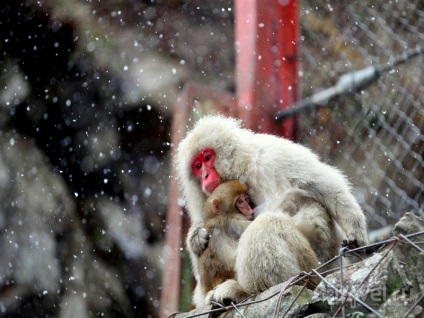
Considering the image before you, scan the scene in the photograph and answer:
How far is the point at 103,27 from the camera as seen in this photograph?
7434mm

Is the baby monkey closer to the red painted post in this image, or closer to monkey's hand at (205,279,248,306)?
monkey's hand at (205,279,248,306)

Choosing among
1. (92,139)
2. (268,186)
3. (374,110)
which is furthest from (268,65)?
(92,139)

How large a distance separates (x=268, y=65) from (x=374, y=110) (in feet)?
2.74

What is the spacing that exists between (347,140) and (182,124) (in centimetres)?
136

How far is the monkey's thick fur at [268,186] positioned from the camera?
3.08 meters

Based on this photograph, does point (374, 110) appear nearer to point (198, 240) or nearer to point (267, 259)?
point (198, 240)

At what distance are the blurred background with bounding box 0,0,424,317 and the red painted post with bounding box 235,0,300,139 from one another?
2.27m

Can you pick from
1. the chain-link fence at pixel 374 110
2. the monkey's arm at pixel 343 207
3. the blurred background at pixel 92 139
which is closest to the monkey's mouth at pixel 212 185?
the monkey's arm at pixel 343 207

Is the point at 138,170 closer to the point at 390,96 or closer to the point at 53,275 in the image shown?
the point at 53,275

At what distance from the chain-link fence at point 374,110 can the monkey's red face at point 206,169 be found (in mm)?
1146

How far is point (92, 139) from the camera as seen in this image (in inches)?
294

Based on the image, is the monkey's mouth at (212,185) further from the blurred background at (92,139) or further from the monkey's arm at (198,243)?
the blurred background at (92,139)

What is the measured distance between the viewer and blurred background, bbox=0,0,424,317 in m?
6.99

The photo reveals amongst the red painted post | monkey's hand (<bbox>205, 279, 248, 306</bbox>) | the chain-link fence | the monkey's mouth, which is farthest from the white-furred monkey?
the chain-link fence
